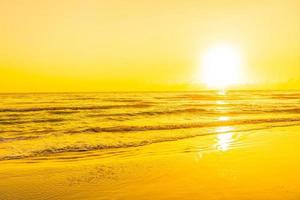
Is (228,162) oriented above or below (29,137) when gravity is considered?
below

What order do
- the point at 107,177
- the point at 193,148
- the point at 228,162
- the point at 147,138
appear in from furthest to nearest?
the point at 147,138, the point at 193,148, the point at 228,162, the point at 107,177

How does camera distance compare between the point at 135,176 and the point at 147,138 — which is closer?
the point at 135,176

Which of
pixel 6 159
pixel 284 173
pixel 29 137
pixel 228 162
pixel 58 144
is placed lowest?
pixel 284 173

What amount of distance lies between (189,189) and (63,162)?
4190 mm

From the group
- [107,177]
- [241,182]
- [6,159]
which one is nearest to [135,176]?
[107,177]

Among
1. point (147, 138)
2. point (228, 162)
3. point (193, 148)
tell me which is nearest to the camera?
point (228, 162)

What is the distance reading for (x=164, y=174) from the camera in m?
6.96

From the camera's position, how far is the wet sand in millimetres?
5586

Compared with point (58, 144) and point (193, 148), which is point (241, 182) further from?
point (58, 144)

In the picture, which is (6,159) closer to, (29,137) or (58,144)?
(58,144)

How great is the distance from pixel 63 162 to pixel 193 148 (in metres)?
4.38

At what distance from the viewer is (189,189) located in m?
5.82

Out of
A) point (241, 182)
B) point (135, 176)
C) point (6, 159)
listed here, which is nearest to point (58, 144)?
point (6, 159)

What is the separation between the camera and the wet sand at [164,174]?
18.3ft
